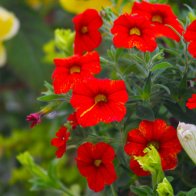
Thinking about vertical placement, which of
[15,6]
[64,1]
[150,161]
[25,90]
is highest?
[150,161]

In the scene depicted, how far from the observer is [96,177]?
876mm

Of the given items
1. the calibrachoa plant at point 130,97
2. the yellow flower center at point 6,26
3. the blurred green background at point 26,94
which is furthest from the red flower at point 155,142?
the yellow flower center at point 6,26

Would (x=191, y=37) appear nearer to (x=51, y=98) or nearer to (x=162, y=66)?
(x=162, y=66)

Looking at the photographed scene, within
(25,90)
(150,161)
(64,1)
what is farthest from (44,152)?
(150,161)

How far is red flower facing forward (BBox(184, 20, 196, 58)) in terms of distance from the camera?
0.84 metres

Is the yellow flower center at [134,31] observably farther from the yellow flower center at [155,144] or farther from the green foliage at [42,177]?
the green foliage at [42,177]

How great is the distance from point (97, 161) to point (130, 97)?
10 cm

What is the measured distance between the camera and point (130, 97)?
890 millimetres

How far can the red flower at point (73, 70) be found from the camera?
0.87 meters

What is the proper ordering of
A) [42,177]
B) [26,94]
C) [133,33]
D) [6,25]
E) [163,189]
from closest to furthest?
[163,189], [133,33], [42,177], [6,25], [26,94]

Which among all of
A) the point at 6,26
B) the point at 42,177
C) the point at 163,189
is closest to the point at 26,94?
the point at 6,26

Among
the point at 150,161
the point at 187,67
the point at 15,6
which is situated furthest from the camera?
the point at 15,6

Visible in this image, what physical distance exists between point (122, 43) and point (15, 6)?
1.41 meters

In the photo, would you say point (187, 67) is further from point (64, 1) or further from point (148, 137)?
point (64, 1)
